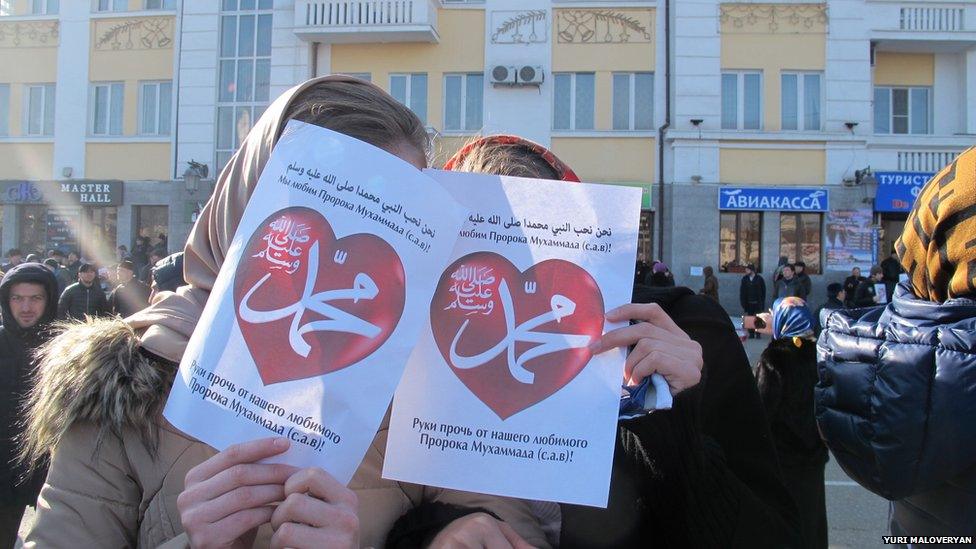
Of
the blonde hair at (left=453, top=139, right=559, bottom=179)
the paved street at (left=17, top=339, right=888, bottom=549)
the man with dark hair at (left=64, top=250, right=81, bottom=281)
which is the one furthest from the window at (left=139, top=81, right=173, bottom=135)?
the blonde hair at (left=453, top=139, right=559, bottom=179)

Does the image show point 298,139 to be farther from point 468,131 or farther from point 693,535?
point 468,131

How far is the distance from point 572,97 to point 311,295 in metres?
18.9

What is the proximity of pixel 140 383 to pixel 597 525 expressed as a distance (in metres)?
0.95

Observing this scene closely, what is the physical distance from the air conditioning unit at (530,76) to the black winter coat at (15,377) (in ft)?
50.9

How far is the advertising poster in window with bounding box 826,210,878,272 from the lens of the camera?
18.2m

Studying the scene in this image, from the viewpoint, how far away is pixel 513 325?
1275 mm

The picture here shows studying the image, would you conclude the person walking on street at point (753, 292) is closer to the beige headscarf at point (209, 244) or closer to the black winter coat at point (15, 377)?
the black winter coat at point (15, 377)

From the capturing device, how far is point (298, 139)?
1173mm

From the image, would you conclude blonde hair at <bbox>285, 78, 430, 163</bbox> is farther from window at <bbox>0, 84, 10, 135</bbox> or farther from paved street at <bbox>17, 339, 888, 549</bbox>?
window at <bbox>0, 84, 10, 135</bbox>

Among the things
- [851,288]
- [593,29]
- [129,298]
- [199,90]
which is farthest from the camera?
[199,90]

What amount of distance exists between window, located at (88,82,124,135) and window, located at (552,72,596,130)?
508 inches

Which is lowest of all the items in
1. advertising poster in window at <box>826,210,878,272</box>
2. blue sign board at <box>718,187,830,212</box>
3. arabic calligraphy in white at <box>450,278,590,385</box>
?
arabic calligraphy in white at <box>450,278,590,385</box>

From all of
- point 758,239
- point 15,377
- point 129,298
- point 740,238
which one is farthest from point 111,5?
point 15,377

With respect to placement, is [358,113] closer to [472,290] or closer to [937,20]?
[472,290]
